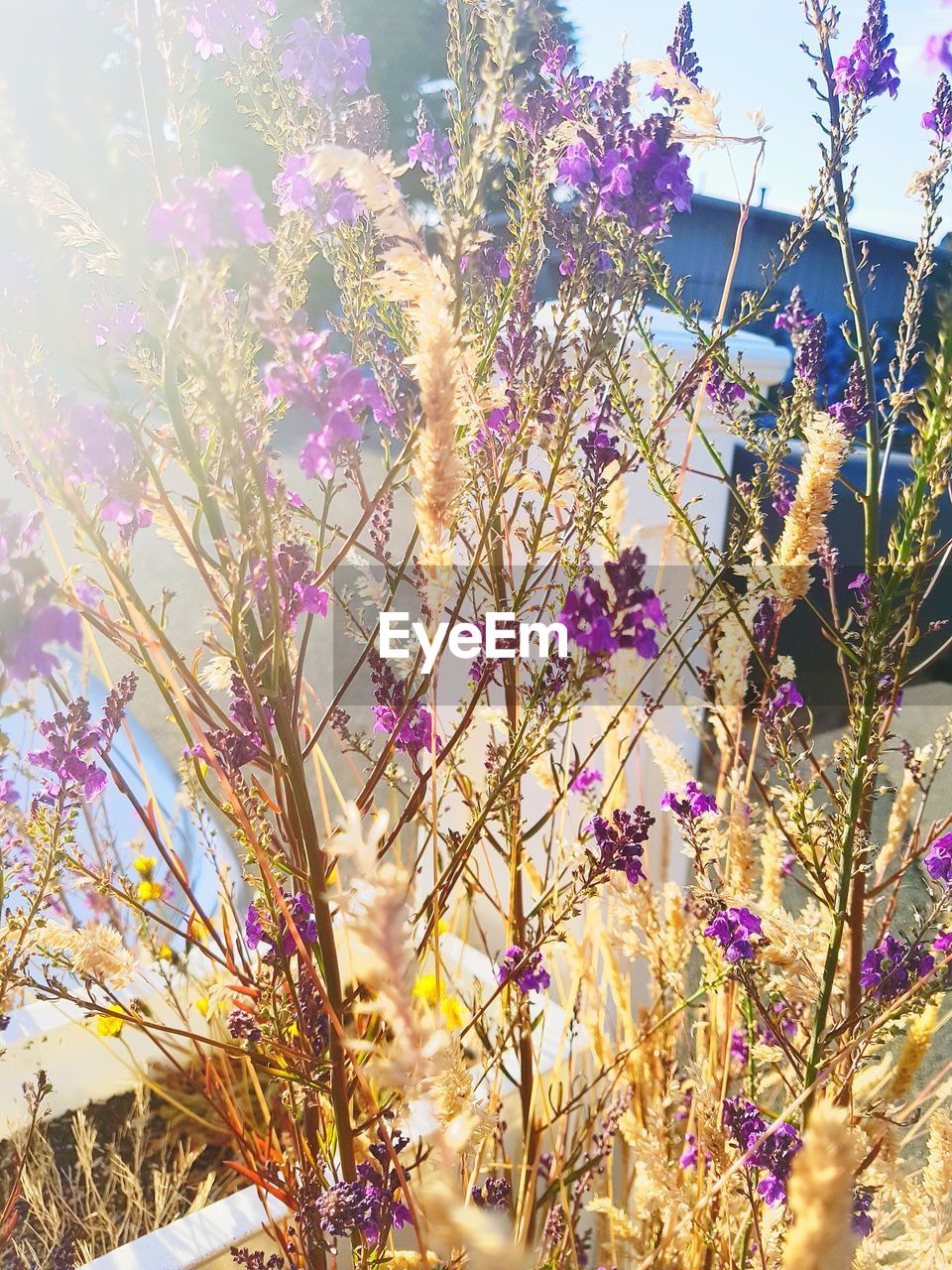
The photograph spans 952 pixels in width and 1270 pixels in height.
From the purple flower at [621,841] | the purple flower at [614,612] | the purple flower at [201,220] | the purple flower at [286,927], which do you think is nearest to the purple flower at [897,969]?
the purple flower at [621,841]

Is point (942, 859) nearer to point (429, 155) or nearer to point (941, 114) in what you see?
point (941, 114)

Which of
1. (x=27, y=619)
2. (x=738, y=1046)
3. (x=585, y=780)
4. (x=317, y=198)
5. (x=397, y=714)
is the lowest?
(x=738, y=1046)

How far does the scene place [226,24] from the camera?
0.62 meters

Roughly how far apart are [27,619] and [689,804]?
1.67 ft

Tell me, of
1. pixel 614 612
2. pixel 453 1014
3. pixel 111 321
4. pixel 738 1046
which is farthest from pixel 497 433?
pixel 453 1014

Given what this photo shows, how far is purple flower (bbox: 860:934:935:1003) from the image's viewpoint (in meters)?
0.64

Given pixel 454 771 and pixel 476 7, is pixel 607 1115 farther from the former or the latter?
pixel 476 7

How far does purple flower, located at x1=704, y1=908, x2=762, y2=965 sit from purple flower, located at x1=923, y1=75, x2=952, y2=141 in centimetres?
61

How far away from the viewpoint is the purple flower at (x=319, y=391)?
508mm

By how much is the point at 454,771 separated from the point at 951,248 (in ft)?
1.92

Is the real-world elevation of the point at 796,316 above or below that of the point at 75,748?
above

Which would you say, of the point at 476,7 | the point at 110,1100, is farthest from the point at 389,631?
the point at 110,1100

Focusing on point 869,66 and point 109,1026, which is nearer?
point 869,66

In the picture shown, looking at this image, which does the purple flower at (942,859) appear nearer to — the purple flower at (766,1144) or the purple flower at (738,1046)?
the purple flower at (766,1144)
